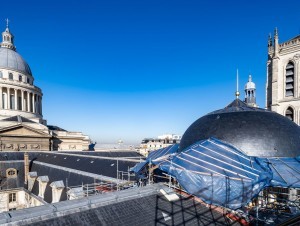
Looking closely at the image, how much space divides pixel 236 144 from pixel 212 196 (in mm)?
4747

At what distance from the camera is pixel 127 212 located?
8883 millimetres

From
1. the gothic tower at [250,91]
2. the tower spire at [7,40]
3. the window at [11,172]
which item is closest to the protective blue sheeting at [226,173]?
the window at [11,172]

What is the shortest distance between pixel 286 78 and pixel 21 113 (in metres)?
61.7

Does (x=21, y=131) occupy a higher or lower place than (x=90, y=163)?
higher

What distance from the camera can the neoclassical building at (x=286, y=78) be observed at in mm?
39500

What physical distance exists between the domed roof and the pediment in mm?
18882

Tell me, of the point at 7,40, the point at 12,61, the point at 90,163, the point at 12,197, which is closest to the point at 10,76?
the point at 12,61

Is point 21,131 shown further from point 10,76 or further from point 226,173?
point 226,173

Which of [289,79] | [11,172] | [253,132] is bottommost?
[11,172]

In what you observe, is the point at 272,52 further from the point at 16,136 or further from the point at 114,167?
the point at 16,136

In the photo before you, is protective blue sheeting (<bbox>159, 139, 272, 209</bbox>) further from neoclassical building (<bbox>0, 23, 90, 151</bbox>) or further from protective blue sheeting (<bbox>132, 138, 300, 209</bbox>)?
neoclassical building (<bbox>0, 23, 90, 151</bbox>)

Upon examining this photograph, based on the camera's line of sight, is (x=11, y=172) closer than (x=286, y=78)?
Yes

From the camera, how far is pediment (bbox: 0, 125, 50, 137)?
41.1m

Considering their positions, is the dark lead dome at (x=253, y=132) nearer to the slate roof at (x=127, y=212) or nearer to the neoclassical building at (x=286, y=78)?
the slate roof at (x=127, y=212)
